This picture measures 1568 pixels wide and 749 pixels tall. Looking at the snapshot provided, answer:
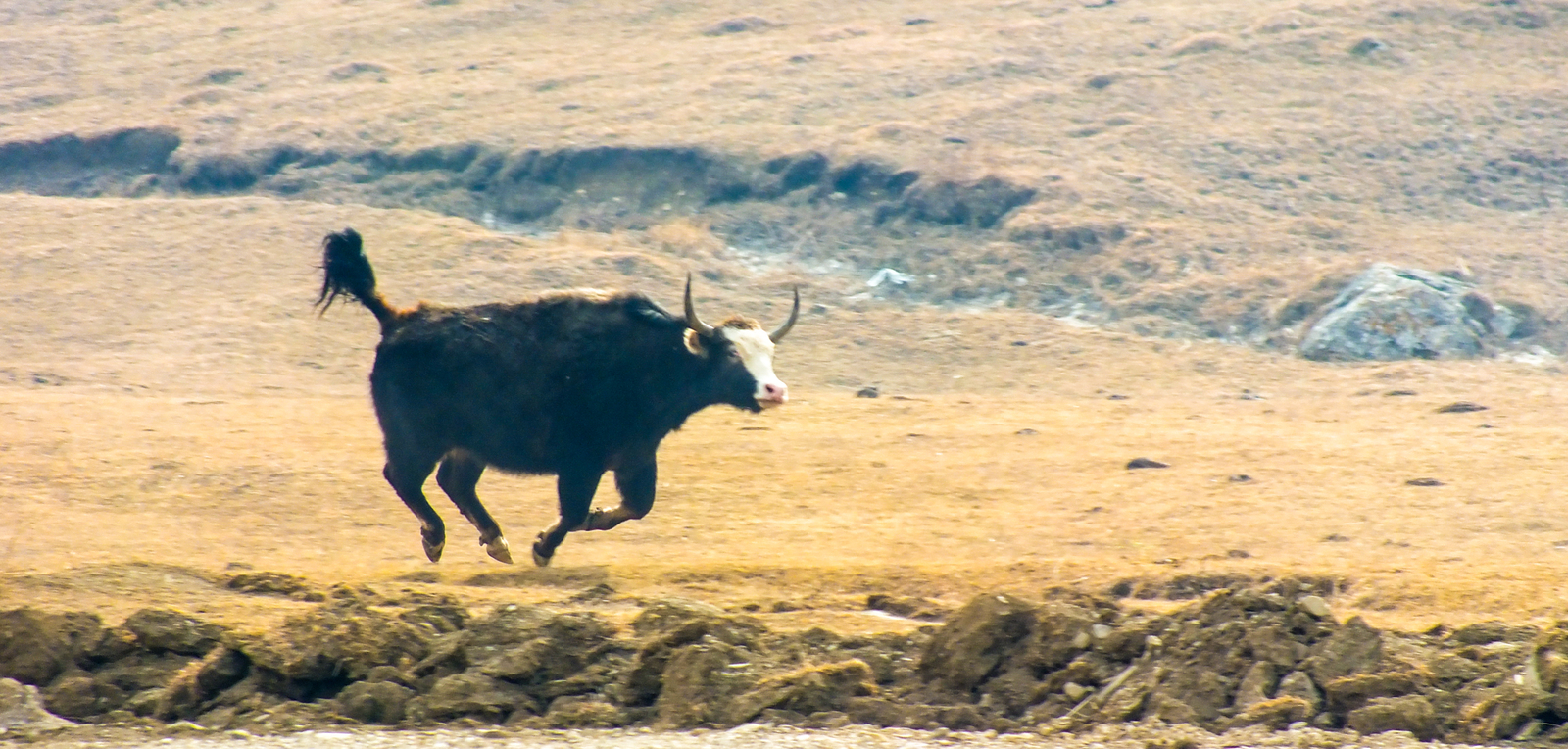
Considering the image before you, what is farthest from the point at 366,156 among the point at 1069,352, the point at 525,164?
the point at 1069,352

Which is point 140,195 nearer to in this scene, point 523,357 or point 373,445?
point 373,445

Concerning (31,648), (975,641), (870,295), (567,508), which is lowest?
(870,295)

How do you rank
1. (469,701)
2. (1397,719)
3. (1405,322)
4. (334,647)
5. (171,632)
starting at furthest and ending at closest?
(1405,322) < (171,632) < (334,647) < (469,701) < (1397,719)

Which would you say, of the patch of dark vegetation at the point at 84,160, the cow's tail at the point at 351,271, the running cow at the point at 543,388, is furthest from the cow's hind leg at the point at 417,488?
the patch of dark vegetation at the point at 84,160

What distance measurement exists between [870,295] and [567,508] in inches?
439

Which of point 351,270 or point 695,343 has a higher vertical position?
point 351,270

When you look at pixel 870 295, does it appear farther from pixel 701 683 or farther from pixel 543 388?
pixel 701 683

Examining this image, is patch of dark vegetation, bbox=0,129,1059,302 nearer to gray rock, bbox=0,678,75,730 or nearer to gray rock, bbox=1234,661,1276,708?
gray rock, bbox=1234,661,1276,708

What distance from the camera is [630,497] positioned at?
11.3 metres

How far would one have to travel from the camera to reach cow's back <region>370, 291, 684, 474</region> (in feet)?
35.2

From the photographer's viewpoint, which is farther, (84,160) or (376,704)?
(84,160)

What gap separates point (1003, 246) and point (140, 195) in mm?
11747

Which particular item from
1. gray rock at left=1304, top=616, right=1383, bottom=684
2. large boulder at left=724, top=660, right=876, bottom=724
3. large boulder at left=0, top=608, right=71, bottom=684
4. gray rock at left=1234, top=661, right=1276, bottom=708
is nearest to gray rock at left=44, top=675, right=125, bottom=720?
→ large boulder at left=0, top=608, right=71, bottom=684

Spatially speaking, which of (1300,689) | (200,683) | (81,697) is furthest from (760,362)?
(81,697)
